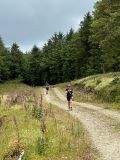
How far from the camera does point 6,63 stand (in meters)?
127

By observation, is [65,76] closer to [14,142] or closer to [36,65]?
[36,65]

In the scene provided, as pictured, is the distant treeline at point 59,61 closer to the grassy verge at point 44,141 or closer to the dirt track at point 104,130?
the dirt track at point 104,130

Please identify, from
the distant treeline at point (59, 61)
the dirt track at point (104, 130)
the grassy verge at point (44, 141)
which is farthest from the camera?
the distant treeline at point (59, 61)

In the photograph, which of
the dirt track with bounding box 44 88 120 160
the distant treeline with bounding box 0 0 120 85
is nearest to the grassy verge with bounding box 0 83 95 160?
the dirt track with bounding box 44 88 120 160

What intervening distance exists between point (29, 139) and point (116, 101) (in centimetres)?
2104

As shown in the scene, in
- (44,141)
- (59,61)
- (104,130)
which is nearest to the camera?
(44,141)

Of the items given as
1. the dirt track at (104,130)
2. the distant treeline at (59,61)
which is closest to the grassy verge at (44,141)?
the dirt track at (104,130)

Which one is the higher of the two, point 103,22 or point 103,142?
point 103,22

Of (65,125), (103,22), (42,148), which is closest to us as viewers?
(42,148)

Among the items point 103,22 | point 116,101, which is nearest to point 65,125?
point 116,101

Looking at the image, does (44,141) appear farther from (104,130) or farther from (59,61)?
(59,61)

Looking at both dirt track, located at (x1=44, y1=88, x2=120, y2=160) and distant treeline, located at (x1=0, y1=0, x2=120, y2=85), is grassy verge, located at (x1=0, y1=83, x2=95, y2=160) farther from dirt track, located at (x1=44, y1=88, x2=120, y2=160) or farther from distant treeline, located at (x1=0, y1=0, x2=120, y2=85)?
distant treeline, located at (x1=0, y1=0, x2=120, y2=85)

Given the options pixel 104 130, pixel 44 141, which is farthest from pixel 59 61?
pixel 44 141

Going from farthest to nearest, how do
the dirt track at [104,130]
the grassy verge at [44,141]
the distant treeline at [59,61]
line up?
1. the distant treeline at [59,61]
2. the dirt track at [104,130]
3. the grassy verge at [44,141]
